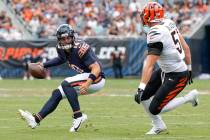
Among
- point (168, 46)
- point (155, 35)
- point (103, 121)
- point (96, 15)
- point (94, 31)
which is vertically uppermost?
point (155, 35)

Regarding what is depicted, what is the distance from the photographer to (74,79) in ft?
31.4

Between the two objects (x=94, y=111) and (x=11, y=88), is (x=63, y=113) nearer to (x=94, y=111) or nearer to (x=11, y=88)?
(x=94, y=111)

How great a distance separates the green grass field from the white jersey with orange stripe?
2.87 feet

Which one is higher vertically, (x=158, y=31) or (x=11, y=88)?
(x=158, y=31)

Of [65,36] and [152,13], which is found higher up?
[152,13]

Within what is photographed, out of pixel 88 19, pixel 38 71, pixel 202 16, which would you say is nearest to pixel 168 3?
pixel 202 16

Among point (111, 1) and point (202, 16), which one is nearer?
point (202, 16)

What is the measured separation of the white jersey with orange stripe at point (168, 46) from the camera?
8.74 meters

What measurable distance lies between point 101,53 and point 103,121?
15.9 meters

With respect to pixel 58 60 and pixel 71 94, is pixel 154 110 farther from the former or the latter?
pixel 58 60

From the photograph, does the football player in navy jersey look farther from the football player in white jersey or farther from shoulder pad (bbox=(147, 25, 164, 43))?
shoulder pad (bbox=(147, 25, 164, 43))

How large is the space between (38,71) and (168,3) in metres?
17.6

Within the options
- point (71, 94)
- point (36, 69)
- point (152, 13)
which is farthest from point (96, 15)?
point (152, 13)

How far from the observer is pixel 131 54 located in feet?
87.9
